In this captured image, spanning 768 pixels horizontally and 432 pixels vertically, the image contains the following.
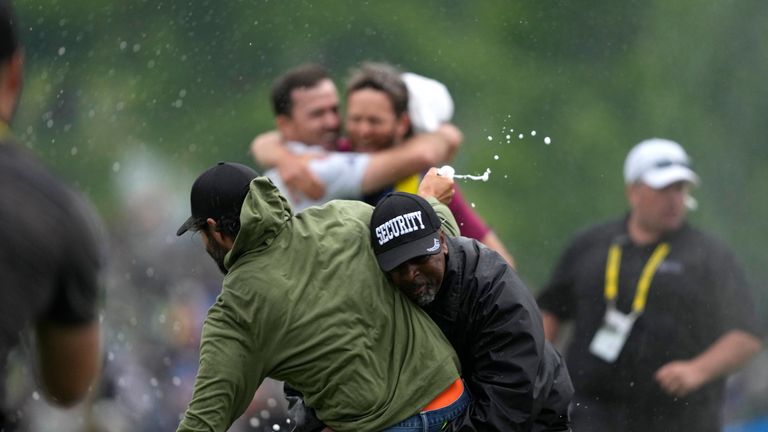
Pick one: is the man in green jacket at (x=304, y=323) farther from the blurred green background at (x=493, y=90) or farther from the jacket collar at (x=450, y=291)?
the blurred green background at (x=493, y=90)

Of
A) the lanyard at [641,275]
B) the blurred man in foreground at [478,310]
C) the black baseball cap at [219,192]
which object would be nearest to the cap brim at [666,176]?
the lanyard at [641,275]

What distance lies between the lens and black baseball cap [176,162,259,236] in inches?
168

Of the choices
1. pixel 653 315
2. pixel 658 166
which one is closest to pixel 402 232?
pixel 653 315

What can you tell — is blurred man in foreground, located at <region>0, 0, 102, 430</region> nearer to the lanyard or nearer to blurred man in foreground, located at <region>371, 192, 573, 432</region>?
blurred man in foreground, located at <region>371, 192, 573, 432</region>

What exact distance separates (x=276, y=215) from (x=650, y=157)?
153 inches

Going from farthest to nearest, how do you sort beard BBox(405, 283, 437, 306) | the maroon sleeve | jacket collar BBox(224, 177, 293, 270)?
the maroon sleeve, beard BBox(405, 283, 437, 306), jacket collar BBox(224, 177, 293, 270)

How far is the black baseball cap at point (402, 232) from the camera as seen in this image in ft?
13.9

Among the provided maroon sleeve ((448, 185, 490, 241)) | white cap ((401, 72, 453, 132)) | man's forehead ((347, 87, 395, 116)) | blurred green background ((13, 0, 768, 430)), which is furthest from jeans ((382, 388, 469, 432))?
blurred green background ((13, 0, 768, 430))

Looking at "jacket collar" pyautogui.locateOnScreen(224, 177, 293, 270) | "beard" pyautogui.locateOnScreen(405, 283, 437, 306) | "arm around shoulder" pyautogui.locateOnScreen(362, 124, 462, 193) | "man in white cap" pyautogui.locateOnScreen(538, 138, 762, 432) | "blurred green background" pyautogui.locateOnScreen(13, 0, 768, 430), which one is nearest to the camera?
"jacket collar" pyautogui.locateOnScreen(224, 177, 293, 270)

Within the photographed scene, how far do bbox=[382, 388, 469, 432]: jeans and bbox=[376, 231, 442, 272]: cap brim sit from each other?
44cm

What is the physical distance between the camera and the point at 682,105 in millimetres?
10391

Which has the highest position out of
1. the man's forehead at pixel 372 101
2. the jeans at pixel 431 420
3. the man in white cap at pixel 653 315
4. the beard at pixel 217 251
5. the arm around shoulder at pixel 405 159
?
the man's forehead at pixel 372 101

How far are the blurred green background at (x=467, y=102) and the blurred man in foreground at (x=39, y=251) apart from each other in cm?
663

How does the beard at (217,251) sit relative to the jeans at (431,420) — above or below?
above
